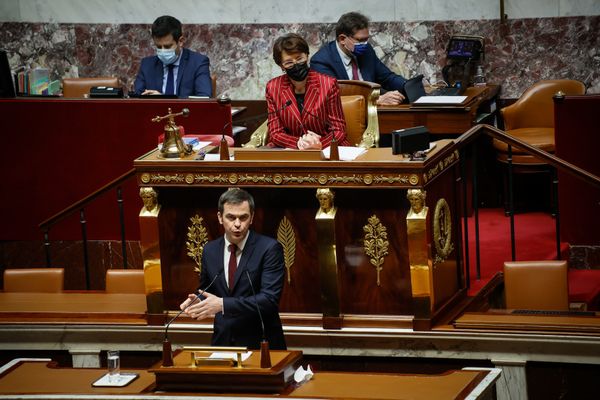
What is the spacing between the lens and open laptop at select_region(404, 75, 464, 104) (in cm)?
951

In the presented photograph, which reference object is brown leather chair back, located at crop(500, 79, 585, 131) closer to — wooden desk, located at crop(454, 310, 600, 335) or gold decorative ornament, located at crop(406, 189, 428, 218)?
wooden desk, located at crop(454, 310, 600, 335)

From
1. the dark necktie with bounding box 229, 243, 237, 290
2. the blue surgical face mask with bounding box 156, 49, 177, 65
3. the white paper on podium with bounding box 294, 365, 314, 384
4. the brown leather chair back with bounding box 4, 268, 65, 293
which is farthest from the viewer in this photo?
the blue surgical face mask with bounding box 156, 49, 177, 65

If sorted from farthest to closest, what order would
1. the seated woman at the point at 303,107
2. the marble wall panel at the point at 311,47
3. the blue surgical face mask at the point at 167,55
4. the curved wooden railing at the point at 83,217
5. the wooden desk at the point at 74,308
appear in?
1. the marble wall panel at the point at 311,47
2. the blue surgical face mask at the point at 167,55
3. the curved wooden railing at the point at 83,217
4. the wooden desk at the point at 74,308
5. the seated woman at the point at 303,107

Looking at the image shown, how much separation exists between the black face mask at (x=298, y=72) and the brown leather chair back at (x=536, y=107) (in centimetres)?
300

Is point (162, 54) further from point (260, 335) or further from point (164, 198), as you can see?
point (260, 335)

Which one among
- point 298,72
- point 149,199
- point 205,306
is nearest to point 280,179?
point 298,72

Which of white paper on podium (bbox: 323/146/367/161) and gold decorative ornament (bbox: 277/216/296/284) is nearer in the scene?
white paper on podium (bbox: 323/146/367/161)

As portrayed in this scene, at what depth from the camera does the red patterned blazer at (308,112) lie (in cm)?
736

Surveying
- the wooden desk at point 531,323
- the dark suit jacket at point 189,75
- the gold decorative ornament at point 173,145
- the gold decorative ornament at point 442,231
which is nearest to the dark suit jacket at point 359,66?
the dark suit jacket at point 189,75

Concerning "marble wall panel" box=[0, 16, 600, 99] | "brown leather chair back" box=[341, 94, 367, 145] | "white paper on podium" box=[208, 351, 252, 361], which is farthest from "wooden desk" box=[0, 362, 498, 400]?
"marble wall panel" box=[0, 16, 600, 99]

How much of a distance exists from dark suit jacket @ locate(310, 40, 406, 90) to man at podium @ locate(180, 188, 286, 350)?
124 inches

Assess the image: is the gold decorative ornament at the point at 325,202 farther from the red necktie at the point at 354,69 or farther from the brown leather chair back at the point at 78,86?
the brown leather chair back at the point at 78,86

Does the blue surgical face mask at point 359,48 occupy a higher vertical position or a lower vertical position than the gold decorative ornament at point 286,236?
higher

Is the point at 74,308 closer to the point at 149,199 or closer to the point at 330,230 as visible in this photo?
the point at 149,199
